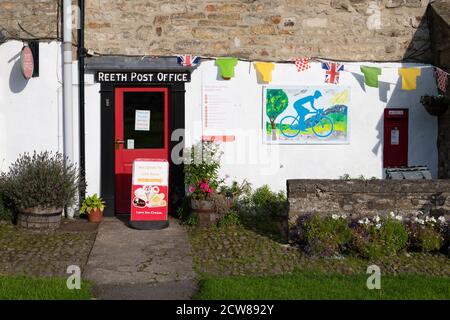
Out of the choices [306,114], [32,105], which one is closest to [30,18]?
[32,105]

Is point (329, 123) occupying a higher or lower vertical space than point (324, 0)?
lower

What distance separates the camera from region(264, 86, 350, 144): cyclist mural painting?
982 centimetres

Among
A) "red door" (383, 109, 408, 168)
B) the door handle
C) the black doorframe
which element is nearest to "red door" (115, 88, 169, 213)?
the door handle

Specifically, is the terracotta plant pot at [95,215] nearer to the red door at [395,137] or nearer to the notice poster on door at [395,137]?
the red door at [395,137]

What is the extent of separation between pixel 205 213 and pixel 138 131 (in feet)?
6.24

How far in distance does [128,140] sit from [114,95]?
2.49 ft

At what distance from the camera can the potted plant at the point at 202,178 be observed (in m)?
8.85

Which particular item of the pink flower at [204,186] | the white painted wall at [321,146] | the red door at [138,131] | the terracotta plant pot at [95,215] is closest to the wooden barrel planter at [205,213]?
the pink flower at [204,186]

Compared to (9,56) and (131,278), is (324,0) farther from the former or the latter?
(131,278)

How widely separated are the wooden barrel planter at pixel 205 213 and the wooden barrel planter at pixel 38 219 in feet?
6.70

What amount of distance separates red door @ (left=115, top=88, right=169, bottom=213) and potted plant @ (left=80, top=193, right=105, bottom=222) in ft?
1.76

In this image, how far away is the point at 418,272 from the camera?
6668 mm
